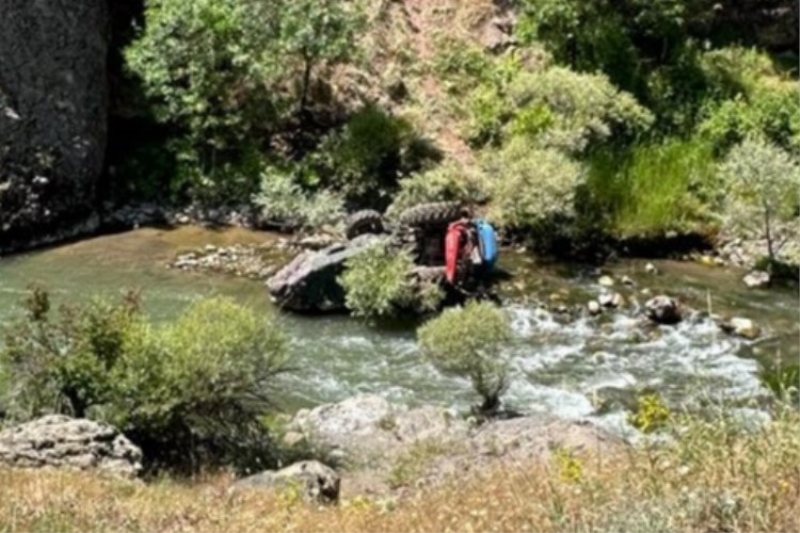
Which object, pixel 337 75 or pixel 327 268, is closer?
pixel 327 268

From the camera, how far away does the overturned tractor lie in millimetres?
18234

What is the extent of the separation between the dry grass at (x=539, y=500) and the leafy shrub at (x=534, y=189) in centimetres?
1225

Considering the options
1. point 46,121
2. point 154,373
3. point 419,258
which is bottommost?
point 419,258

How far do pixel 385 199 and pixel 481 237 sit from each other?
4473 mm

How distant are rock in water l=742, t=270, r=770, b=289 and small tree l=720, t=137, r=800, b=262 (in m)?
0.41

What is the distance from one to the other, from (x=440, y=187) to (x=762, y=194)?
583cm

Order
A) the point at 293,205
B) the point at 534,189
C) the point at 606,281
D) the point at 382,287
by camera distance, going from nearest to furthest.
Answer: the point at 382,287 → the point at 606,281 → the point at 534,189 → the point at 293,205

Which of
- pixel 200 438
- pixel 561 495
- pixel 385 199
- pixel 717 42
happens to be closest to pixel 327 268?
pixel 385 199

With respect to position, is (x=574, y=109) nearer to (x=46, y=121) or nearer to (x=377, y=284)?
(x=377, y=284)

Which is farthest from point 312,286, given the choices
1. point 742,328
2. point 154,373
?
point 154,373

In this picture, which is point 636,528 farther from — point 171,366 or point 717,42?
point 717,42

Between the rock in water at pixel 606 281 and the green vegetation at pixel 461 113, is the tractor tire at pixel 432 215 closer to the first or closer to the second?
the green vegetation at pixel 461 113

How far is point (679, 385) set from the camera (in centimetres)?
1523

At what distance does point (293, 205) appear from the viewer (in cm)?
2269
